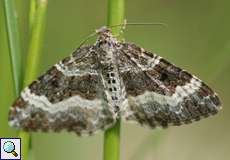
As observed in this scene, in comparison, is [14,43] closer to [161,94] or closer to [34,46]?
[34,46]

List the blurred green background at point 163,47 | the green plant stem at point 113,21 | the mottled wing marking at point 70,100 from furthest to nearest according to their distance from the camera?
the blurred green background at point 163,47
the mottled wing marking at point 70,100
the green plant stem at point 113,21

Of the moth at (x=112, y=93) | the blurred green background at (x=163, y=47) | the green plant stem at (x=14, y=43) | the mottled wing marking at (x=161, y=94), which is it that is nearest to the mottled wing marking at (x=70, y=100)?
the moth at (x=112, y=93)

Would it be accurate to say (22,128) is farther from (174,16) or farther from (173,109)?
(174,16)

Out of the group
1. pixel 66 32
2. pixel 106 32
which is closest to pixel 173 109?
pixel 106 32

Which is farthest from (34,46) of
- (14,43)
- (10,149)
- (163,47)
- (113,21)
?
(163,47)

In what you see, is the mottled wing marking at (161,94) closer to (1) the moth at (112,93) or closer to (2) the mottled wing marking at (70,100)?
(1) the moth at (112,93)
